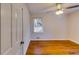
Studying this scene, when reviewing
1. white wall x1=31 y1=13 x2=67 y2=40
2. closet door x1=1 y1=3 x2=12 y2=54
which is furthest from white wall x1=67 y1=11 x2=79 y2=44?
closet door x1=1 y1=3 x2=12 y2=54

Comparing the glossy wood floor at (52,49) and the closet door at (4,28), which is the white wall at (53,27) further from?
the closet door at (4,28)

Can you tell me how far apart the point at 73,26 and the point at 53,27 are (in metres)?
1.28

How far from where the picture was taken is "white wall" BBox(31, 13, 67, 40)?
6285mm

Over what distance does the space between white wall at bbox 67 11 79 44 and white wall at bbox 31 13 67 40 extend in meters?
0.25

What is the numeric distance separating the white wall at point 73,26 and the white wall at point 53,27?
246 millimetres

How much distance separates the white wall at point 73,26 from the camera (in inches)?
213

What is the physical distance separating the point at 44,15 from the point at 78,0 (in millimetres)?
5504

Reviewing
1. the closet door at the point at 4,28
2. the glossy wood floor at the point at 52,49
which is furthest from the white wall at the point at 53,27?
the closet door at the point at 4,28

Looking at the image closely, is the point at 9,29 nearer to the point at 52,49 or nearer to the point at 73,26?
the point at 52,49

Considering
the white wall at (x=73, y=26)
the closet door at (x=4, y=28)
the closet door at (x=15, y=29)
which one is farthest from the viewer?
the white wall at (x=73, y=26)

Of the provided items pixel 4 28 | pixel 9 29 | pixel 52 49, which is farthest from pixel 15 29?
pixel 52 49

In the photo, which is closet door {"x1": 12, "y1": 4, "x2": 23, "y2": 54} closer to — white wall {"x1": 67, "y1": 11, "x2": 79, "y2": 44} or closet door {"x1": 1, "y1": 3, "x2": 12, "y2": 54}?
closet door {"x1": 1, "y1": 3, "x2": 12, "y2": 54}

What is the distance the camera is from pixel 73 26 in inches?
223
